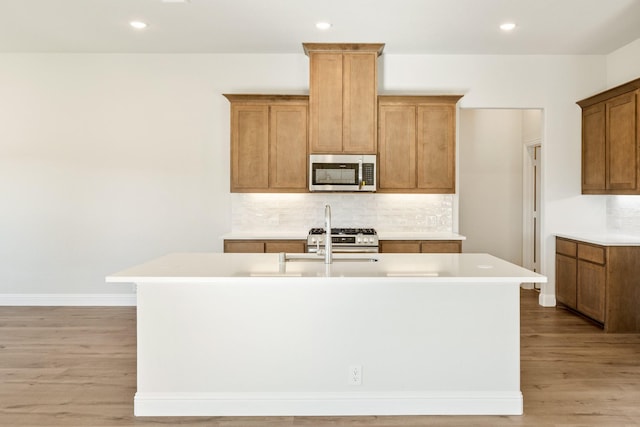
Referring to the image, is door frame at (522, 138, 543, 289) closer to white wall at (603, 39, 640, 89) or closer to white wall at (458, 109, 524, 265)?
white wall at (458, 109, 524, 265)

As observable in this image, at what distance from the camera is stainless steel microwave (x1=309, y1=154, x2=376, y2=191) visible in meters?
5.06

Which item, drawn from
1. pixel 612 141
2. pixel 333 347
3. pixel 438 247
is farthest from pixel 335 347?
pixel 612 141

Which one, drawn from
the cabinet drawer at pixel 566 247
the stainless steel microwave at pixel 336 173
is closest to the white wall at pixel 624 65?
the cabinet drawer at pixel 566 247

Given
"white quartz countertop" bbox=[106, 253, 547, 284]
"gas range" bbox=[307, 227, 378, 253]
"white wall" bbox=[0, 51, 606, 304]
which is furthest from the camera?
"white wall" bbox=[0, 51, 606, 304]

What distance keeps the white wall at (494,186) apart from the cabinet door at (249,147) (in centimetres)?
Answer: 316

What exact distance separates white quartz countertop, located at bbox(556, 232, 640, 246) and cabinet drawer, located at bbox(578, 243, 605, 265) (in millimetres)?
62

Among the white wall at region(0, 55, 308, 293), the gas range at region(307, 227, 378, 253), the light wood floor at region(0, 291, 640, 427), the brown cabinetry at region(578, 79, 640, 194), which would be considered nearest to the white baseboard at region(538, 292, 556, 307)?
the light wood floor at region(0, 291, 640, 427)

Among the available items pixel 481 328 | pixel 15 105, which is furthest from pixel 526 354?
pixel 15 105

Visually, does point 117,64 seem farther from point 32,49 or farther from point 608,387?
point 608,387

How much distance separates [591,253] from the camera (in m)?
4.68

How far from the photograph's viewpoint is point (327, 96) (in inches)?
199

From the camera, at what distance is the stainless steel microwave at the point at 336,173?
199 inches

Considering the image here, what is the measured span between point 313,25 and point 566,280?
12.6 feet

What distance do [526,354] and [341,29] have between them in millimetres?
3396
